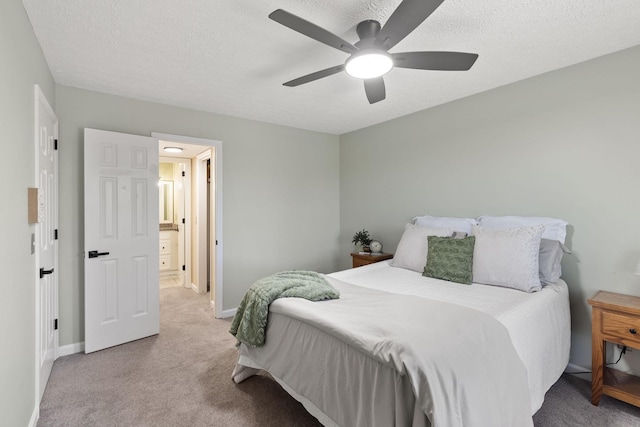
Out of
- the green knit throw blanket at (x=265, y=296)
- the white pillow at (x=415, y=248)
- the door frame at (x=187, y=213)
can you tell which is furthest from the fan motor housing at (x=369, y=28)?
the door frame at (x=187, y=213)

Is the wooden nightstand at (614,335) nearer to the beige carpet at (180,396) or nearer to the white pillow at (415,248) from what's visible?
the beige carpet at (180,396)

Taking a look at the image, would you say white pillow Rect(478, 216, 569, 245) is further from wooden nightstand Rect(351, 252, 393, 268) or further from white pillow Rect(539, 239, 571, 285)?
wooden nightstand Rect(351, 252, 393, 268)

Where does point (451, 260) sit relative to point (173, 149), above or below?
below

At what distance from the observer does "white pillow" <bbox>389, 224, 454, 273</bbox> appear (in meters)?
2.87

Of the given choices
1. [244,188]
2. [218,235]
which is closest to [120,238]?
[218,235]

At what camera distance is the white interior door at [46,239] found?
2.06 m

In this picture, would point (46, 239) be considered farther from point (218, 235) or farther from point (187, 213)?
point (187, 213)

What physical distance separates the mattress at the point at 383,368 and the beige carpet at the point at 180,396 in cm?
23

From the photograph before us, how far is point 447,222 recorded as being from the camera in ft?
10.2

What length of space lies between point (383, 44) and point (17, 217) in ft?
7.07

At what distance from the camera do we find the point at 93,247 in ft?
9.39

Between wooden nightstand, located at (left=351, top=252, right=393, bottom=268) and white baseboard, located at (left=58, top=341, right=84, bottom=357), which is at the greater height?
wooden nightstand, located at (left=351, top=252, right=393, bottom=268)

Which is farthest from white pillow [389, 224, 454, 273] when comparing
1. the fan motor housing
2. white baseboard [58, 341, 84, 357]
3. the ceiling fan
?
white baseboard [58, 341, 84, 357]

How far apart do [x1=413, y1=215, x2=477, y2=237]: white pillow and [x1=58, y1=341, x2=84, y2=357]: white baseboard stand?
11.4 feet
